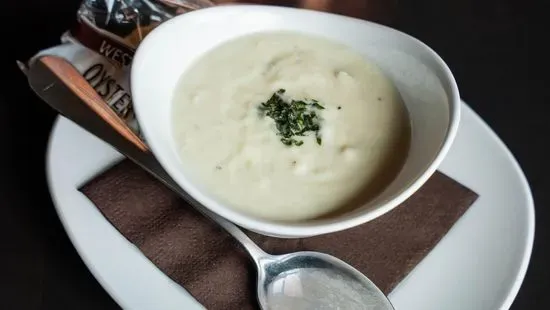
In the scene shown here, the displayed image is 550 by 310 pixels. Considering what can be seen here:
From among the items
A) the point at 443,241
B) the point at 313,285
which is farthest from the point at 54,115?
the point at 443,241

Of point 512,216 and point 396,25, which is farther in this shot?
point 396,25

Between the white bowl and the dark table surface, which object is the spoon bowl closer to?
the white bowl

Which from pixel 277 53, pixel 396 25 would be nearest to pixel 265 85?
pixel 277 53

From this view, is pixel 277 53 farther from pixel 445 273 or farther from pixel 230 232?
pixel 445 273

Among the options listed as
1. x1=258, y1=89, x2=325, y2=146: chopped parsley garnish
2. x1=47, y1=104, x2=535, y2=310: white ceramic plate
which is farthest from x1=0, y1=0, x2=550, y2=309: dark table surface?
x1=258, y1=89, x2=325, y2=146: chopped parsley garnish

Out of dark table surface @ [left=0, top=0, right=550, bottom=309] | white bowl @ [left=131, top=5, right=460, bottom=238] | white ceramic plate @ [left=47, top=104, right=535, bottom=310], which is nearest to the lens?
white bowl @ [left=131, top=5, right=460, bottom=238]

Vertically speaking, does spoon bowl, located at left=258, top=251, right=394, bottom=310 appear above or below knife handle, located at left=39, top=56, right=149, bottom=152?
below

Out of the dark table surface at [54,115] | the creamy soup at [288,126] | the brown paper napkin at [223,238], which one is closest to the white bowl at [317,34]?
the creamy soup at [288,126]
